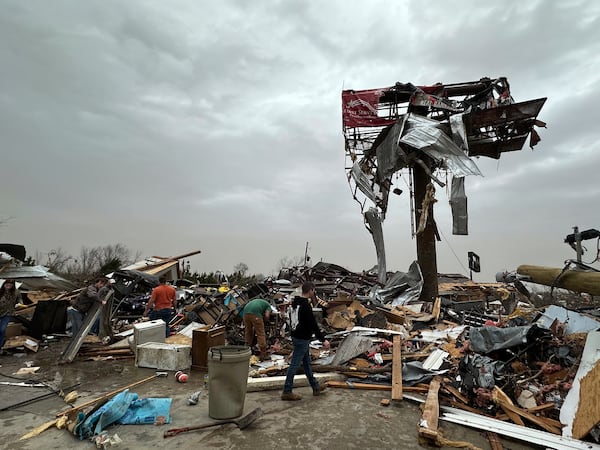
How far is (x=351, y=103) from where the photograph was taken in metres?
13.9

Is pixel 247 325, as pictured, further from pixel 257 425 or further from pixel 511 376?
pixel 511 376

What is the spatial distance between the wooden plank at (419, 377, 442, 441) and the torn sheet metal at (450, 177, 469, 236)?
7132mm

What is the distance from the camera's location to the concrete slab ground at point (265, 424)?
406 centimetres

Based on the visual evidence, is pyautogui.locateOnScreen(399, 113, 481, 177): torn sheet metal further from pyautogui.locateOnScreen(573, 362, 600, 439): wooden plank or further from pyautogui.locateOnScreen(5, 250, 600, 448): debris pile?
pyautogui.locateOnScreen(573, 362, 600, 439): wooden plank

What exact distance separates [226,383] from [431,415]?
2649mm

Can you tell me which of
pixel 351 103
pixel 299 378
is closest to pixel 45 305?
pixel 299 378

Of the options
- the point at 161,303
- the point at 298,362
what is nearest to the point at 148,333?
the point at 161,303

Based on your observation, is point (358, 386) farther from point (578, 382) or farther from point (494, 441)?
point (578, 382)

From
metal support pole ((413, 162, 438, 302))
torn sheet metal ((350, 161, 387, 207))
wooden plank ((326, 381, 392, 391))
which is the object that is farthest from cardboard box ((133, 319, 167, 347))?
torn sheet metal ((350, 161, 387, 207))

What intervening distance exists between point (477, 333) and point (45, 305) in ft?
37.1

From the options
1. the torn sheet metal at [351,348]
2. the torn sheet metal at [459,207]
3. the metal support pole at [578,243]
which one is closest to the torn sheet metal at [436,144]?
the torn sheet metal at [459,207]

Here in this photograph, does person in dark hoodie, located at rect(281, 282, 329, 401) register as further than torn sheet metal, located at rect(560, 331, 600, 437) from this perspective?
Yes

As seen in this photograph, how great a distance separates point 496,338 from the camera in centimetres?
636

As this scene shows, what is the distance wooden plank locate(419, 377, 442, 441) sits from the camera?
4.06 m
